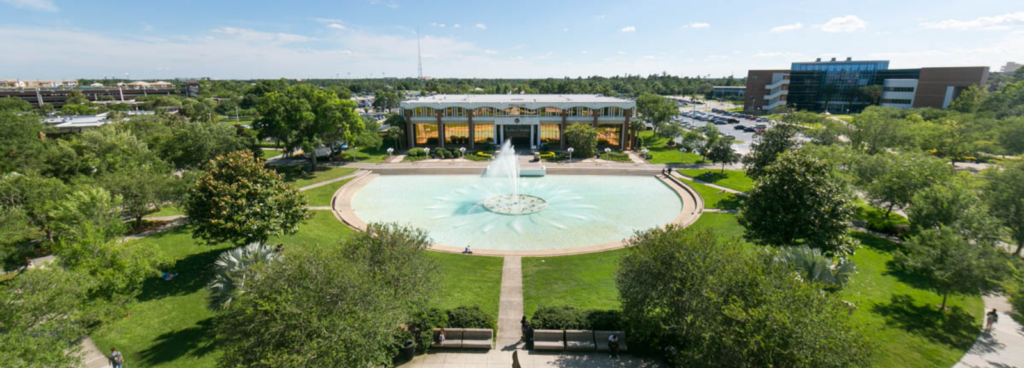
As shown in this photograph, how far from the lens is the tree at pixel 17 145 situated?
36.6 metres

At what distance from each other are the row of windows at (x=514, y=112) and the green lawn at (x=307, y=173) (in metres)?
18.6

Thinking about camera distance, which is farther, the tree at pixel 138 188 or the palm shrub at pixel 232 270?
the tree at pixel 138 188

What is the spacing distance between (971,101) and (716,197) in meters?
78.0

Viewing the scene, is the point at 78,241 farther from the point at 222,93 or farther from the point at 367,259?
the point at 222,93

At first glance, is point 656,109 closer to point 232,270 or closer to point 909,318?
point 909,318

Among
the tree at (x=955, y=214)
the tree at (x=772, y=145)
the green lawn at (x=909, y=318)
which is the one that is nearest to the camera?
the green lawn at (x=909, y=318)

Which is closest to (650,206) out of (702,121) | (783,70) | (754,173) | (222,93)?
(754,173)

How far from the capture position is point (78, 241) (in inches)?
803

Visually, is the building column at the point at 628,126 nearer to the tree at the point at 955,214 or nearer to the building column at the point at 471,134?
the building column at the point at 471,134

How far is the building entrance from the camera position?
235 feet

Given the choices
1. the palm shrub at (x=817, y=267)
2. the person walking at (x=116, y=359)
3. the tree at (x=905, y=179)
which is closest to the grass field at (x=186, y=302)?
the person walking at (x=116, y=359)

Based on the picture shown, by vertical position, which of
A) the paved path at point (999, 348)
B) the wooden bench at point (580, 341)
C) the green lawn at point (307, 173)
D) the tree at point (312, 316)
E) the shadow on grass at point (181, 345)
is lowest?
the paved path at point (999, 348)

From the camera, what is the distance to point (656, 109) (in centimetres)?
8012

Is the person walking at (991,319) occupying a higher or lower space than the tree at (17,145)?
lower
